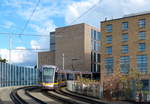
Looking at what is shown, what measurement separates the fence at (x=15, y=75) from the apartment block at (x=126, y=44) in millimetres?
16486

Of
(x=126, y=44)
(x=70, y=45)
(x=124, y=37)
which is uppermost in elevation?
(x=124, y=37)

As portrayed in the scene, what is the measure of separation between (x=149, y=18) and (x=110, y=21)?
11.2 meters

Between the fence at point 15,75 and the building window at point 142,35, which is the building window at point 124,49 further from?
the fence at point 15,75

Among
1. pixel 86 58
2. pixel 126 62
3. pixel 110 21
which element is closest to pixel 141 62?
pixel 126 62

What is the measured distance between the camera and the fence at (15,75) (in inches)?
2116

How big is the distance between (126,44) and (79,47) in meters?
23.6

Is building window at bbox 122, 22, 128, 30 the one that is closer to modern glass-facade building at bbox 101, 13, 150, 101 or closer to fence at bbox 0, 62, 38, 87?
modern glass-facade building at bbox 101, 13, 150, 101

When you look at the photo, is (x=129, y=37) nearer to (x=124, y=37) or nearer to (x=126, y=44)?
(x=124, y=37)

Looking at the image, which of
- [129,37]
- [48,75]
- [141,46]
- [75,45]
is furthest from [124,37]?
[48,75]

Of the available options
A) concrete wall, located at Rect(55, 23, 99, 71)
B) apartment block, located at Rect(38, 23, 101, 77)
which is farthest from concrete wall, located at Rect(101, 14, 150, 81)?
apartment block, located at Rect(38, 23, 101, 77)

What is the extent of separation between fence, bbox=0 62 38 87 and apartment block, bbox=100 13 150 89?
1649 centimetres

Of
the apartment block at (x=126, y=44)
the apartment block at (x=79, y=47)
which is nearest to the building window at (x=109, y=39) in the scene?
the apartment block at (x=126, y=44)

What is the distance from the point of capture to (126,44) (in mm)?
69062

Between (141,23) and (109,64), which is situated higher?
(141,23)
